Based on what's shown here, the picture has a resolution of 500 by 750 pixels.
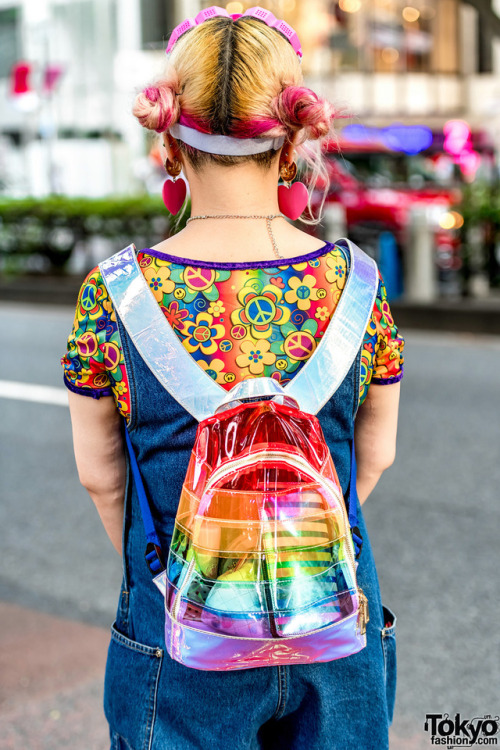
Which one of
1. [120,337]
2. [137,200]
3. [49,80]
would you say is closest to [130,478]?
[120,337]

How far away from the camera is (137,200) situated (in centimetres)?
1451

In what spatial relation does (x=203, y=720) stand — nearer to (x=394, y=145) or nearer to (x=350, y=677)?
(x=350, y=677)


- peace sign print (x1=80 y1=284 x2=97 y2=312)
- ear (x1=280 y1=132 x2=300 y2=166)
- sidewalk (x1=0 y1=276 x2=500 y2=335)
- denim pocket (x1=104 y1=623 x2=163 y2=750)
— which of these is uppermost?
ear (x1=280 y1=132 x2=300 y2=166)

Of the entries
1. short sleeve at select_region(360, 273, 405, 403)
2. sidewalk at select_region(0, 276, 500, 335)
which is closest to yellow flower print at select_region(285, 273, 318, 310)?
short sleeve at select_region(360, 273, 405, 403)

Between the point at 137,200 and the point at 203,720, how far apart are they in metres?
13.6

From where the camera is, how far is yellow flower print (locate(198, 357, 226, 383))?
1.44m

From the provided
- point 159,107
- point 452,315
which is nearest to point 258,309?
point 159,107

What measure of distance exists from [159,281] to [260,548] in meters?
0.46

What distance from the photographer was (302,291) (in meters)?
→ 1.46

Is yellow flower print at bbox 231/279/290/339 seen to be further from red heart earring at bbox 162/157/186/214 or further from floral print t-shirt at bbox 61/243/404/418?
red heart earring at bbox 162/157/186/214

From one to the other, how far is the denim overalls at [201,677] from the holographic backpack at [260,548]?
15 cm

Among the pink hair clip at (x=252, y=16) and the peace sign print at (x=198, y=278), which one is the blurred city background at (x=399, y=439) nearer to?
the pink hair clip at (x=252, y=16)

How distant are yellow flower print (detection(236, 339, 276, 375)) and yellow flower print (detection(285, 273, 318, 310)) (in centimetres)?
8

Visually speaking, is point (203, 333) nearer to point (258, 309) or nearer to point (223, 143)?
point (258, 309)
